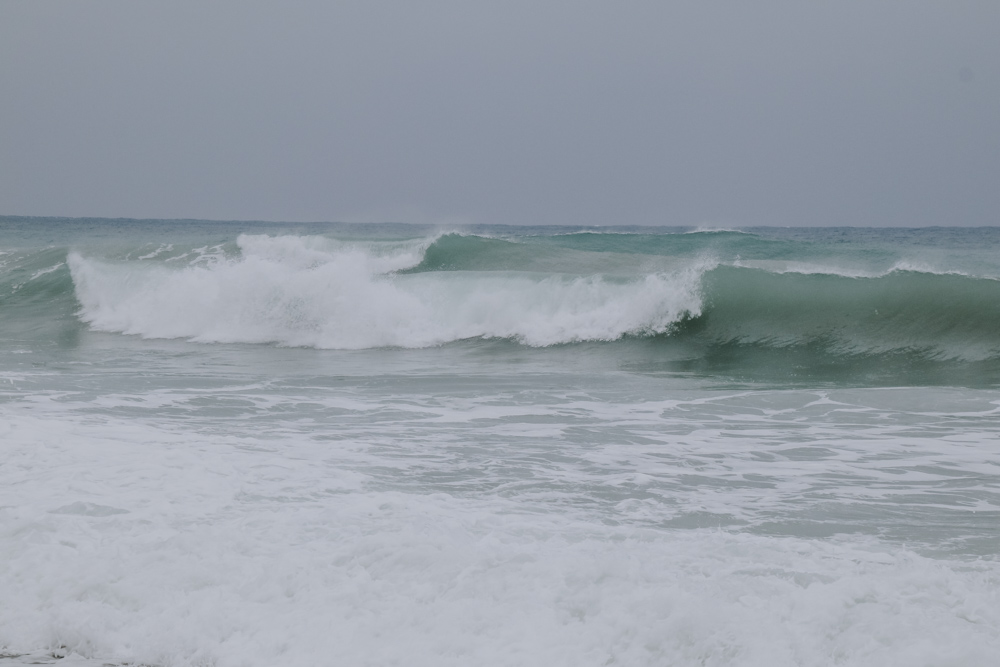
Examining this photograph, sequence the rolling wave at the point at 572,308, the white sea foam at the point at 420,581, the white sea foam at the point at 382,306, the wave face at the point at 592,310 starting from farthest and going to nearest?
the white sea foam at the point at 382,306 < the rolling wave at the point at 572,308 < the wave face at the point at 592,310 < the white sea foam at the point at 420,581

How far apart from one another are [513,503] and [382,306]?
9.30m

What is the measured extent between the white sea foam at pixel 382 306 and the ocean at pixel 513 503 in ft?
3.22

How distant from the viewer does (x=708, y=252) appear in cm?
2691

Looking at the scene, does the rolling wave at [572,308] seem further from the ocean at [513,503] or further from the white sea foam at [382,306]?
the ocean at [513,503]

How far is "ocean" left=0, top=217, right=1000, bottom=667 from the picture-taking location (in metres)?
3.15

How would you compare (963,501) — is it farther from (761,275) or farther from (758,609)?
(761,275)

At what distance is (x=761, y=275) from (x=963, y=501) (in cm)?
954

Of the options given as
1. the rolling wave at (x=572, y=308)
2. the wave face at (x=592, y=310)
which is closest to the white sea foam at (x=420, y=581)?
the wave face at (x=592, y=310)

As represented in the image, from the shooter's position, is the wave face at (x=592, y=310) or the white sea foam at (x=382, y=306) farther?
the white sea foam at (x=382, y=306)

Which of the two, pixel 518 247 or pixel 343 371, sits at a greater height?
pixel 518 247

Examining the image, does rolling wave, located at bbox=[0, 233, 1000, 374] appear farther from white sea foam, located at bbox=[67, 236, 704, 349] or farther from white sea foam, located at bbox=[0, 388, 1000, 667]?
white sea foam, located at bbox=[0, 388, 1000, 667]

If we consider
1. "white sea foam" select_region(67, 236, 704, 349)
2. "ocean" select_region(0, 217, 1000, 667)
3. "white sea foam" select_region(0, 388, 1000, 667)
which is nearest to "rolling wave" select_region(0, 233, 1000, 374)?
"white sea foam" select_region(67, 236, 704, 349)

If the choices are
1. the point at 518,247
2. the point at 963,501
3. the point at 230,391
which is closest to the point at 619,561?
the point at 963,501

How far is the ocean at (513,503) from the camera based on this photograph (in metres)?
3.15
